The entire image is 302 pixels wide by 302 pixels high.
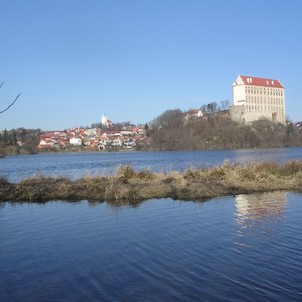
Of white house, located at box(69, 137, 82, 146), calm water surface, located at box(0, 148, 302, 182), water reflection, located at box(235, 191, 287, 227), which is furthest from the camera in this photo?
white house, located at box(69, 137, 82, 146)

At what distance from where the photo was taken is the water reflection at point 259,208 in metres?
13.5

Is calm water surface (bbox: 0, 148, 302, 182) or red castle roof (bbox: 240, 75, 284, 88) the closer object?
calm water surface (bbox: 0, 148, 302, 182)

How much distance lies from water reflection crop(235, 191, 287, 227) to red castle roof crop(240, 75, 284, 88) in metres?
140

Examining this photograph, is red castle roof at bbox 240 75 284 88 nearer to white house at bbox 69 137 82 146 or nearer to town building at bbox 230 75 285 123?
town building at bbox 230 75 285 123

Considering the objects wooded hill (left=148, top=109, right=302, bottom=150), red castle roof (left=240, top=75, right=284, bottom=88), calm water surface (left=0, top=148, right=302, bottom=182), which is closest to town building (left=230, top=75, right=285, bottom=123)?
red castle roof (left=240, top=75, right=284, bottom=88)

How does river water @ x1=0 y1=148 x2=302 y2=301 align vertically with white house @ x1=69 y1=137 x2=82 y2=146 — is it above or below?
below

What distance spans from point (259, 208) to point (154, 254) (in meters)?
7.40

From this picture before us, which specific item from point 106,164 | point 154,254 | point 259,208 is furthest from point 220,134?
point 154,254

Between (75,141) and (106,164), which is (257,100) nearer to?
(75,141)

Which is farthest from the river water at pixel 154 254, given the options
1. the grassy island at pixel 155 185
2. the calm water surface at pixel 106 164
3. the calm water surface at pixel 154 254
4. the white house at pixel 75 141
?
the white house at pixel 75 141

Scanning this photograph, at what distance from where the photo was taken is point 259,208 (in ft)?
52.2

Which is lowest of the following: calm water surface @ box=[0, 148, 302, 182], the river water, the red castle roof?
calm water surface @ box=[0, 148, 302, 182]

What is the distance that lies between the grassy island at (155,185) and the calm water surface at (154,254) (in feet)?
13.3

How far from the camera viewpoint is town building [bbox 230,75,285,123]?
153 meters
